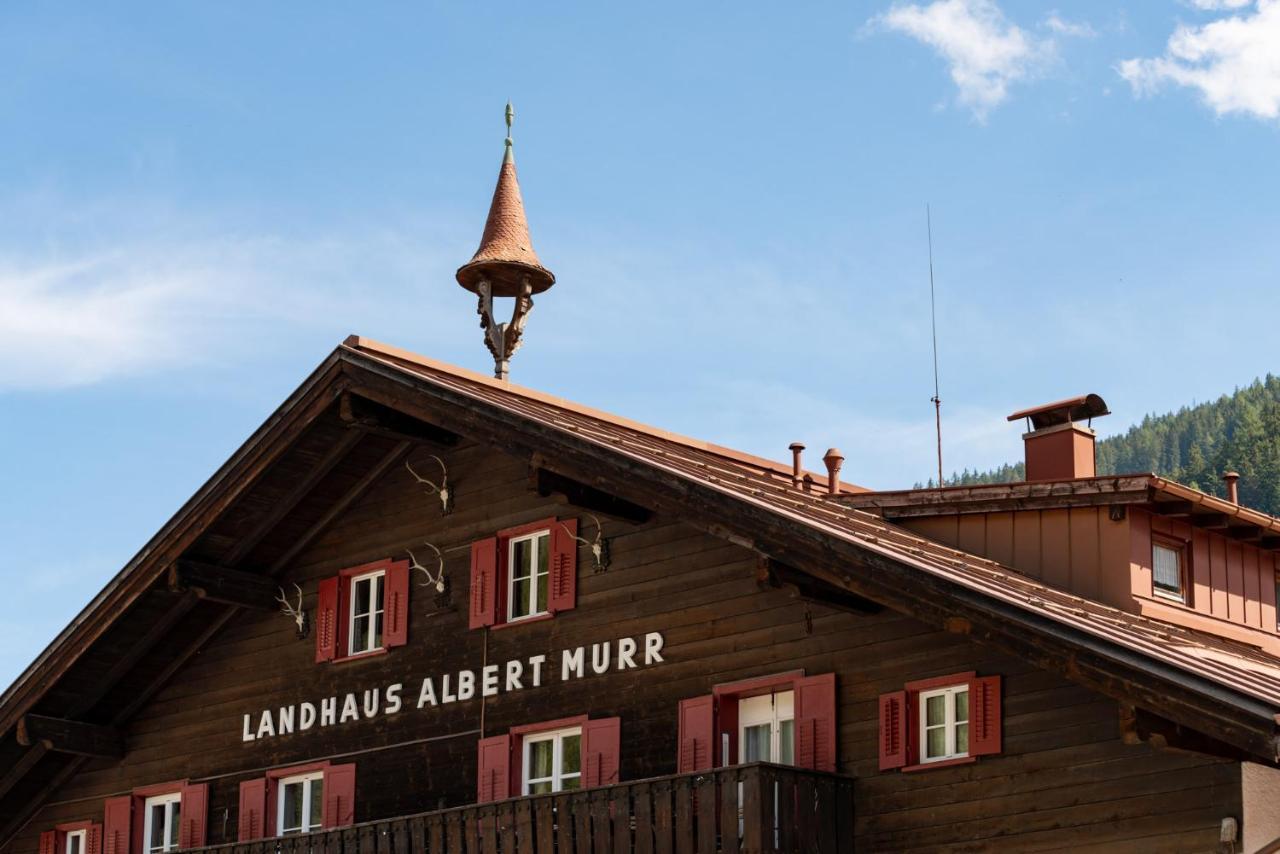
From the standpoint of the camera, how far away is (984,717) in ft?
64.6

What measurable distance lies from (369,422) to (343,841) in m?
5.08

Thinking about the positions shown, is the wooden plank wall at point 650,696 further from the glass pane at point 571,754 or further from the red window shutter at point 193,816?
the glass pane at point 571,754

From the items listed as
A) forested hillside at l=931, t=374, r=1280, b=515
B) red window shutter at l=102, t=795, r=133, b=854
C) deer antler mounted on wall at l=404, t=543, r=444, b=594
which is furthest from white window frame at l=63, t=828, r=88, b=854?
forested hillside at l=931, t=374, r=1280, b=515

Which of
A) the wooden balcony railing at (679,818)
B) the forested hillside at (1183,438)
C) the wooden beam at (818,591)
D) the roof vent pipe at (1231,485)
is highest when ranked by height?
the forested hillside at (1183,438)

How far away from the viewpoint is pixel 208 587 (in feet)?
89.8

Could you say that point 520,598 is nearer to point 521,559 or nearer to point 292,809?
point 521,559

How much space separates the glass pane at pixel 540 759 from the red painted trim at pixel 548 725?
0.55 feet

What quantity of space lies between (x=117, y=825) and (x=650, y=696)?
9.57 m

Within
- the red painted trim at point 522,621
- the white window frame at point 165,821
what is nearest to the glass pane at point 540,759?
the red painted trim at point 522,621

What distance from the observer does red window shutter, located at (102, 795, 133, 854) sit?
2848 cm

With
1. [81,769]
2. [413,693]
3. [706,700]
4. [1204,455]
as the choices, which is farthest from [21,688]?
[1204,455]

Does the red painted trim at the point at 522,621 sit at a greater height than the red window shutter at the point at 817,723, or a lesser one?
greater

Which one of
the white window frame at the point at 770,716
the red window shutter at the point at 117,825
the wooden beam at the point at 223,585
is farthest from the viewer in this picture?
the red window shutter at the point at 117,825

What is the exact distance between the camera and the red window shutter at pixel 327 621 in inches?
1057
